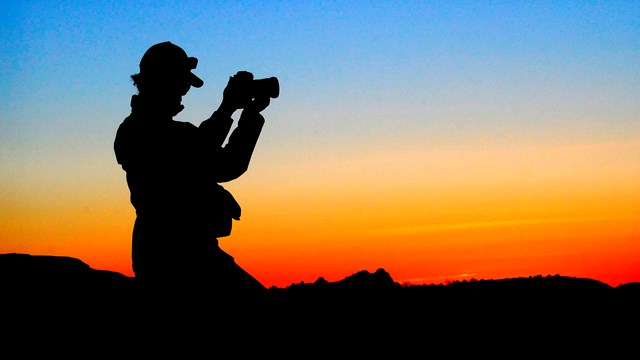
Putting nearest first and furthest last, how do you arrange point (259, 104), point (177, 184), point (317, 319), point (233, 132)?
point (177, 184)
point (233, 132)
point (259, 104)
point (317, 319)

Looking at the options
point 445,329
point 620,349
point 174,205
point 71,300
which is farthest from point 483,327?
point 174,205

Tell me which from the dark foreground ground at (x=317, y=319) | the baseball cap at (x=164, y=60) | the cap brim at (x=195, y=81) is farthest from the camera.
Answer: the cap brim at (x=195, y=81)

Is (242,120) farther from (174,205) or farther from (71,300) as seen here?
(71,300)

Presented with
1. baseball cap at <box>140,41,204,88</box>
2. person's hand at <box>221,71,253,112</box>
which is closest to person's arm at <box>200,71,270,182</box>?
person's hand at <box>221,71,253,112</box>

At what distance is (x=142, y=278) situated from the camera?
181 inches

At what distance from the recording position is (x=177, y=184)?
14.7ft

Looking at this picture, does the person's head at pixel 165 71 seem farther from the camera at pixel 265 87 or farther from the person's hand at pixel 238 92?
the camera at pixel 265 87

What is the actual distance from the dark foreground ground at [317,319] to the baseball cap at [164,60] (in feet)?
4.88

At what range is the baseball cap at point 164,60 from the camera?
470 centimetres

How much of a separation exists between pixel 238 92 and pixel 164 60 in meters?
0.53

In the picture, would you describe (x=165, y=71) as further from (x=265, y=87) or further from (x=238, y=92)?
(x=265, y=87)

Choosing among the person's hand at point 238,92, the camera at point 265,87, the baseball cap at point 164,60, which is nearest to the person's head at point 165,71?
the baseball cap at point 164,60

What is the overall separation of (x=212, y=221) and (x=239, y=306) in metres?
0.57

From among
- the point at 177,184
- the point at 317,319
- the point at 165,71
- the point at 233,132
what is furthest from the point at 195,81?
the point at 317,319
